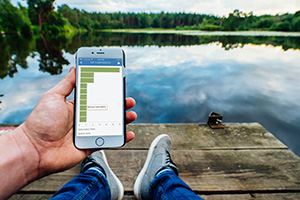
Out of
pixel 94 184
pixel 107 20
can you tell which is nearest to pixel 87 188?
pixel 94 184

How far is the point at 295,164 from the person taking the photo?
2.01m

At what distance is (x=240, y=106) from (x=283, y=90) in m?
4.11

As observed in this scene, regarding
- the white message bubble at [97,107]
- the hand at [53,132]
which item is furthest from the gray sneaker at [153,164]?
the white message bubble at [97,107]

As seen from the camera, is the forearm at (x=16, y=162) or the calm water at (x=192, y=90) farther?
the calm water at (x=192, y=90)

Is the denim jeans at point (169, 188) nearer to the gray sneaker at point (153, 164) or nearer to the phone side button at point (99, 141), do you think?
the gray sneaker at point (153, 164)

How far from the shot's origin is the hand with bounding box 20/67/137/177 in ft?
4.10

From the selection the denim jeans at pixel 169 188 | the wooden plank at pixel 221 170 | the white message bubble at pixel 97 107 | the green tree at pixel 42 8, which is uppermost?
the green tree at pixel 42 8

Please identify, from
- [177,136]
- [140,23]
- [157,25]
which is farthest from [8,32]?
[157,25]

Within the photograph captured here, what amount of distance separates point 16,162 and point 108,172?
0.90 m

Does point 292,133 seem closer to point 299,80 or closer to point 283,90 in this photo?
point 283,90

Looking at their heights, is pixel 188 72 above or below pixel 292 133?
above

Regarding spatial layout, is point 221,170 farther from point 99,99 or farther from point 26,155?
point 26,155

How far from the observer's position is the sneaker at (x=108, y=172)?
1516 mm

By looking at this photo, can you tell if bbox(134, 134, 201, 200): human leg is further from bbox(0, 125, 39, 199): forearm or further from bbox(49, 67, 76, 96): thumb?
bbox(49, 67, 76, 96): thumb
